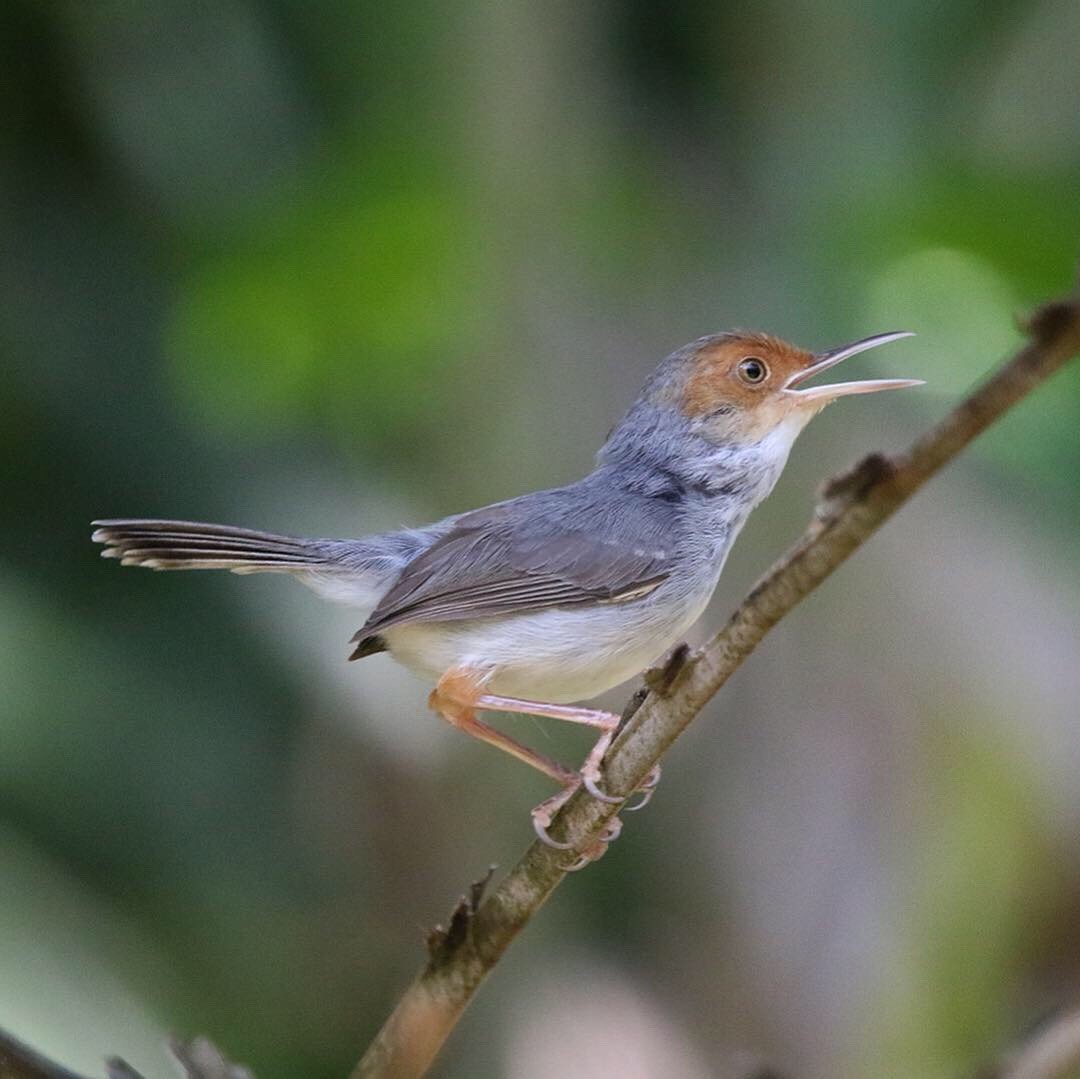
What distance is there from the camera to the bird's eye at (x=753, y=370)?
3527mm

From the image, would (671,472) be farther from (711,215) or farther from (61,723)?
(711,215)

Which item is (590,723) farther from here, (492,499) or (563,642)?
(492,499)

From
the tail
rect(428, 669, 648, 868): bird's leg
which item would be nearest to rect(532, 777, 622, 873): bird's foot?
rect(428, 669, 648, 868): bird's leg

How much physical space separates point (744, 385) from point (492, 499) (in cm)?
194

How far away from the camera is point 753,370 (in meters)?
3.54

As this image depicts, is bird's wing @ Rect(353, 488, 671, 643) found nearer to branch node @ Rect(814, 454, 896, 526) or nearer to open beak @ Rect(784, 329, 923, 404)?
open beak @ Rect(784, 329, 923, 404)

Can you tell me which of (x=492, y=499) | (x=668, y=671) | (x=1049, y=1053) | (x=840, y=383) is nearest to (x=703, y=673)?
(x=668, y=671)

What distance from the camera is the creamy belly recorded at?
10.3 ft

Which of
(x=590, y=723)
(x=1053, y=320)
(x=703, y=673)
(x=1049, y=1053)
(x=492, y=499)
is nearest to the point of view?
(x=1053, y=320)

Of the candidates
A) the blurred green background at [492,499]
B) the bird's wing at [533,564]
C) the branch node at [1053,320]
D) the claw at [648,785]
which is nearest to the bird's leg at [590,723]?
the claw at [648,785]

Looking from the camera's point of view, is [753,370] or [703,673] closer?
[703,673]

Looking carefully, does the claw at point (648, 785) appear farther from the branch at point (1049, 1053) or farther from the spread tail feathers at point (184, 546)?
the spread tail feathers at point (184, 546)

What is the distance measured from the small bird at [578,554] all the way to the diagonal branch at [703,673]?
538 mm

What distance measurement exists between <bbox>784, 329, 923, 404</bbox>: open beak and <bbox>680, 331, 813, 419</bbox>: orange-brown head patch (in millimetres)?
41
